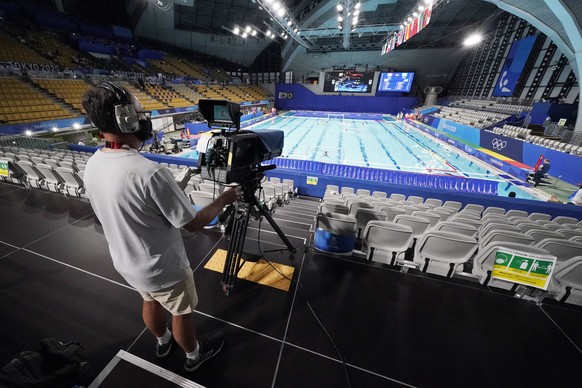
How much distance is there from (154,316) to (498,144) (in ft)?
55.0

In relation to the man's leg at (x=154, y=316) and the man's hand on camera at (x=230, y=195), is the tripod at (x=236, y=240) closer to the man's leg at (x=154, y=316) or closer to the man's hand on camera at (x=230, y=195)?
the man's hand on camera at (x=230, y=195)

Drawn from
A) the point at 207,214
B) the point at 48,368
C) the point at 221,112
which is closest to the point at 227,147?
the point at 221,112

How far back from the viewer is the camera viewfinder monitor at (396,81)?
91.5 ft

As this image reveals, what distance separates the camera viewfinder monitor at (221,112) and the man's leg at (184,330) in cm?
150

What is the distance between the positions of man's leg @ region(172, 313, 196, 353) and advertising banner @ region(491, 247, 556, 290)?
9.27ft

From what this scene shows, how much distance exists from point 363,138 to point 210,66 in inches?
1017

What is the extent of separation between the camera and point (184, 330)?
1.49 m

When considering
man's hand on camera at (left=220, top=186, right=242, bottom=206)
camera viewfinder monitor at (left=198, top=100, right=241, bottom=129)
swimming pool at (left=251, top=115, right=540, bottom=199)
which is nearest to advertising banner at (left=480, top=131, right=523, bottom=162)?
swimming pool at (left=251, top=115, right=540, bottom=199)

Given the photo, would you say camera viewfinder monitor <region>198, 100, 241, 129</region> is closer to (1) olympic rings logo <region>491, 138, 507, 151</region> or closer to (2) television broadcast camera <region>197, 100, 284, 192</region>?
(2) television broadcast camera <region>197, 100, 284, 192</region>

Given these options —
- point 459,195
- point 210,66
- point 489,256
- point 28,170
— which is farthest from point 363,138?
point 210,66

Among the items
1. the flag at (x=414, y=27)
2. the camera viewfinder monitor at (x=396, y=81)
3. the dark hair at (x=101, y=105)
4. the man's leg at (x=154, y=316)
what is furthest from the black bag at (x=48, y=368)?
the camera viewfinder monitor at (x=396, y=81)

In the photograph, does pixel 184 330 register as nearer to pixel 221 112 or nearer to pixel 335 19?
pixel 221 112

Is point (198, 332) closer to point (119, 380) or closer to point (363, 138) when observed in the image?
point (119, 380)

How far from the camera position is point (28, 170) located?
4.39 meters
